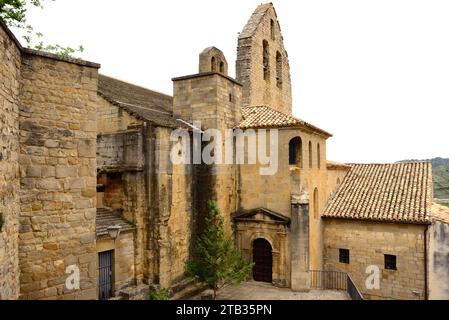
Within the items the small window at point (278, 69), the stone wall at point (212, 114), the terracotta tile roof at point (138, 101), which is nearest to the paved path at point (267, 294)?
the stone wall at point (212, 114)

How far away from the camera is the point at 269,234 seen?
14.0m

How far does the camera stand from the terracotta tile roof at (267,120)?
13.8 metres

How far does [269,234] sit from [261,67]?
1026 centimetres

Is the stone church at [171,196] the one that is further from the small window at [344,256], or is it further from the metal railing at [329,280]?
the metal railing at [329,280]

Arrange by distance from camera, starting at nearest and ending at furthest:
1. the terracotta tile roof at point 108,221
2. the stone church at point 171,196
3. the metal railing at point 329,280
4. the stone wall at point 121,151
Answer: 1. the stone church at point 171,196
2. the terracotta tile roof at point 108,221
3. the stone wall at point 121,151
4. the metal railing at point 329,280

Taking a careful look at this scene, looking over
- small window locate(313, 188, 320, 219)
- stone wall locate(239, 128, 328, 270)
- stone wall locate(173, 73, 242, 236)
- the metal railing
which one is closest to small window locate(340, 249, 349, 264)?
the metal railing

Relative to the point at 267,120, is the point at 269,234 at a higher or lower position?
lower

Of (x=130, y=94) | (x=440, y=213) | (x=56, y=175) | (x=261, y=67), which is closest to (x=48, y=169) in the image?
(x=56, y=175)

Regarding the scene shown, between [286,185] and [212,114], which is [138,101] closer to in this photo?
[212,114]

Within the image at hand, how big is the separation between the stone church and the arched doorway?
0.16ft

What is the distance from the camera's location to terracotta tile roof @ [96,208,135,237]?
34.4 feet

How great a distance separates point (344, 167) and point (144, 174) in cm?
1326

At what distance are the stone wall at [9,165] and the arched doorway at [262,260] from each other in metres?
10.1

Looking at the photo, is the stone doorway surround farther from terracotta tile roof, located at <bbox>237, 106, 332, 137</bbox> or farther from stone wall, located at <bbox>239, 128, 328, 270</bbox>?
terracotta tile roof, located at <bbox>237, 106, 332, 137</bbox>
